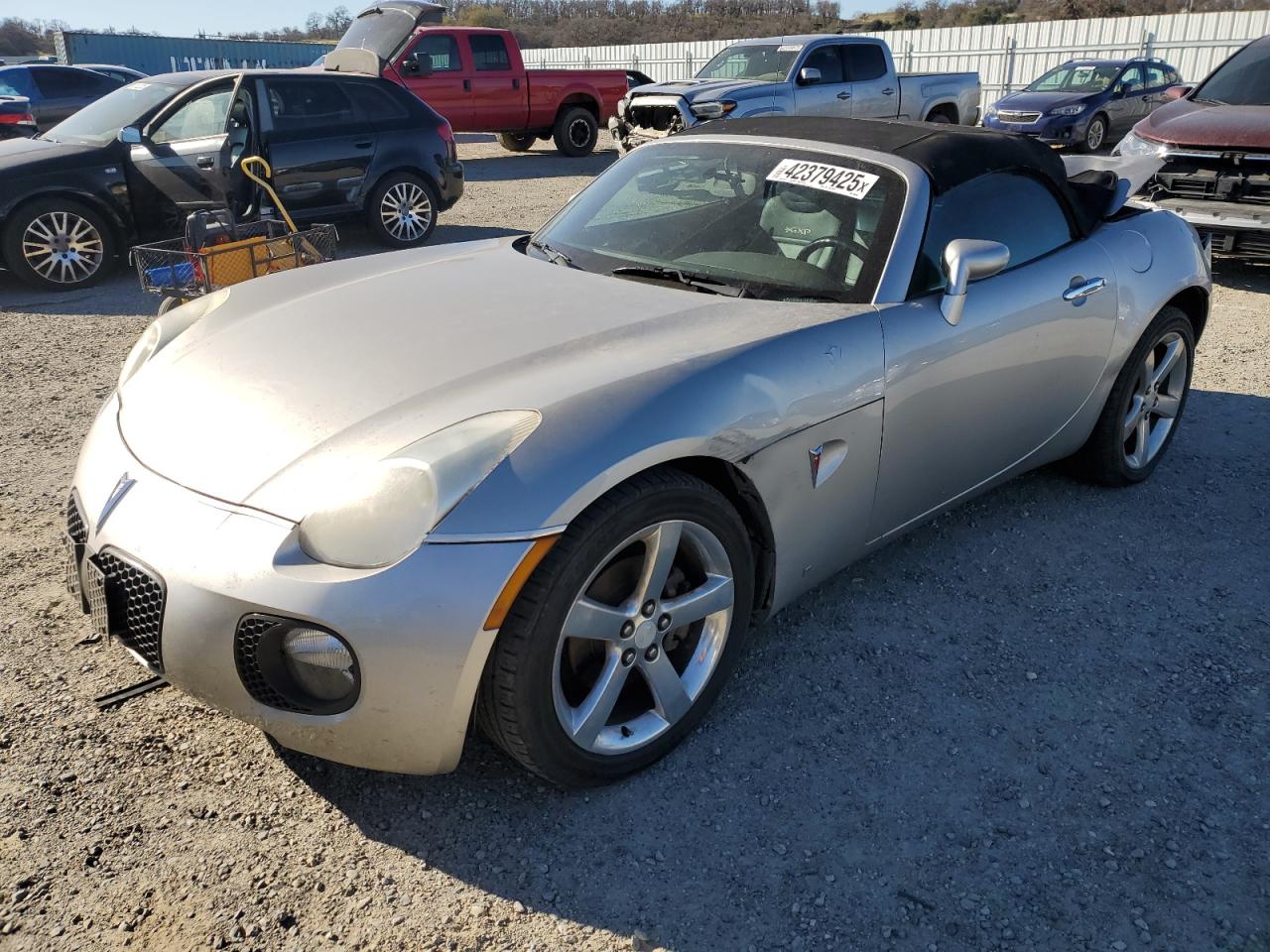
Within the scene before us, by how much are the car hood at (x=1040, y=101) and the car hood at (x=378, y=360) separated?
15284 mm

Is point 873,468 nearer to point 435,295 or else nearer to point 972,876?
point 972,876

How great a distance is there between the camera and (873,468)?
9.79 feet

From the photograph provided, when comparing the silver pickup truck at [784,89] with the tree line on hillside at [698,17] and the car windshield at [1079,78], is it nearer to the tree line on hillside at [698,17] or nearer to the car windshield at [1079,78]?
the car windshield at [1079,78]

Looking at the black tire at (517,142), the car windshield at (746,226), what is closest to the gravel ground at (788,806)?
the car windshield at (746,226)

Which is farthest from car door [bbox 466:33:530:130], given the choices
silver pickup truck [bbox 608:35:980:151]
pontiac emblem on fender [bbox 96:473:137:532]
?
pontiac emblem on fender [bbox 96:473:137:532]

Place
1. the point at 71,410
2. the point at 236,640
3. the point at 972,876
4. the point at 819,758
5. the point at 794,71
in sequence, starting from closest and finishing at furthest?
the point at 236,640
the point at 972,876
the point at 819,758
the point at 71,410
the point at 794,71

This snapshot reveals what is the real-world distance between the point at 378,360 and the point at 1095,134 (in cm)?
1668

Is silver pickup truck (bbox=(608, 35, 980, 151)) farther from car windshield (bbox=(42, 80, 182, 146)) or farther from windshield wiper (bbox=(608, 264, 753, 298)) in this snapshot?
windshield wiper (bbox=(608, 264, 753, 298))

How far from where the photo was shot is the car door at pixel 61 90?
14578 mm

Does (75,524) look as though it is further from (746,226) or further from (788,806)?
(746,226)

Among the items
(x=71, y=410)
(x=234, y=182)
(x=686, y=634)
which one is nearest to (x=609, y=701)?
(x=686, y=634)

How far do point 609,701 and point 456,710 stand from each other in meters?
0.44

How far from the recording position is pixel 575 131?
675 inches

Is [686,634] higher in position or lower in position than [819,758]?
higher
